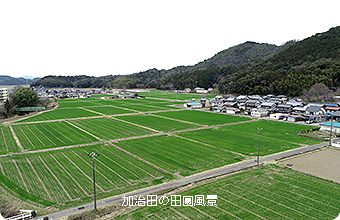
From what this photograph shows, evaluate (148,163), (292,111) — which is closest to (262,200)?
(148,163)

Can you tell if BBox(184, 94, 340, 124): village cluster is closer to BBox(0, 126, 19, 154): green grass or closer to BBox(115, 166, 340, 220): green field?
BBox(115, 166, 340, 220): green field

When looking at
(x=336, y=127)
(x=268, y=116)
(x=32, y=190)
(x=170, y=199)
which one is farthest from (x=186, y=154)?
(x=268, y=116)

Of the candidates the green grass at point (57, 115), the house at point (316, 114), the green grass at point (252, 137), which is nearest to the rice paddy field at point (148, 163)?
the green grass at point (252, 137)

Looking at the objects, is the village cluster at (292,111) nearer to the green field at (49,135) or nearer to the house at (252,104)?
the house at (252,104)

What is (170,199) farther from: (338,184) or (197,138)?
(197,138)

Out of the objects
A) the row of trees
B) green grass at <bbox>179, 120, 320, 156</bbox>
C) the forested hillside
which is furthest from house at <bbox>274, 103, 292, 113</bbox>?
the row of trees

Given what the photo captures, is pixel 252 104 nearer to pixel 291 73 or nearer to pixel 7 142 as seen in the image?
pixel 291 73
